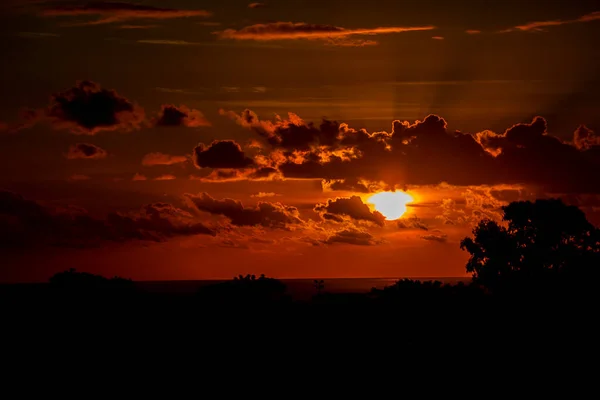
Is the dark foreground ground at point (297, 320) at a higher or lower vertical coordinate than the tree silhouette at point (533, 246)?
lower

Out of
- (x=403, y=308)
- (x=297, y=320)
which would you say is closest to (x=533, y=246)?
(x=403, y=308)

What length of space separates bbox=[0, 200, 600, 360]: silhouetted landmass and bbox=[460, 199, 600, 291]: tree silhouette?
0.12m

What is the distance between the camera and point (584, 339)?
66750mm

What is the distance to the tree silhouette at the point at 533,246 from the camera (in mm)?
103938

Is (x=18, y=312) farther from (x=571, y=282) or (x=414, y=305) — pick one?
(x=571, y=282)

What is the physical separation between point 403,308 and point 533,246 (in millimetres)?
22370

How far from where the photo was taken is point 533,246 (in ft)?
348

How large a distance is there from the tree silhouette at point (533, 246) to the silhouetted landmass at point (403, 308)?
0.12 meters

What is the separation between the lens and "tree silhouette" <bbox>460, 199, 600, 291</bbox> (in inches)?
4092

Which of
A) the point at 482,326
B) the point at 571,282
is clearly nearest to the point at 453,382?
the point at 482,326

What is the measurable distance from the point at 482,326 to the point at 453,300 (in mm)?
15071

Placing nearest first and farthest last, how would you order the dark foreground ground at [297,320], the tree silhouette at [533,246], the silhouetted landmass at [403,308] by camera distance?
the dark foreground ground at [297,320] → the silhouetted landmass at [403,308] → the tree silhouette at [533,246]

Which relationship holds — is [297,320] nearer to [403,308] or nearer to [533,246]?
[403,308]

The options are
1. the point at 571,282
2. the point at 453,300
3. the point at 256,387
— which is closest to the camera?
the point at 256,387
